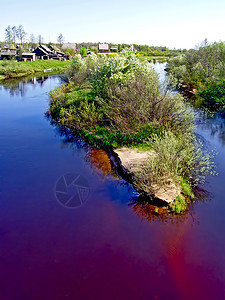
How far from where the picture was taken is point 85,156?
51.7 feet

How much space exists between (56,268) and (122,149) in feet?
27.1

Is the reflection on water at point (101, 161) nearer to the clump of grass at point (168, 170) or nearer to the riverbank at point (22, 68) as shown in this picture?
the clump of grass at point (168, 170)

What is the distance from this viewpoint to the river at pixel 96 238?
7703 millimetres

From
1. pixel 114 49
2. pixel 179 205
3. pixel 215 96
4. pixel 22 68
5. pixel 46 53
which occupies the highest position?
pixel 114 49

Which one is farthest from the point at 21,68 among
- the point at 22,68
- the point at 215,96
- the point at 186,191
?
the point at 186,191

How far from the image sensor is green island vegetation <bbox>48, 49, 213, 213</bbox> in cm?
1138

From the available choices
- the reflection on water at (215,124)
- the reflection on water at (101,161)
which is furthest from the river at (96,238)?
the reflection on water at (215,124)

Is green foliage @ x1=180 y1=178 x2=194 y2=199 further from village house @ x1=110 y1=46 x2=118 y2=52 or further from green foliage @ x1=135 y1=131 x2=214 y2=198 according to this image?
village house @ x1=110 y1=46 x2=118 y2=52

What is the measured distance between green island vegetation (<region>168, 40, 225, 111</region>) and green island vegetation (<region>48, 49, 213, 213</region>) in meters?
10.5

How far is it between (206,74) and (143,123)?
23.3 metres

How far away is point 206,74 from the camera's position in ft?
116

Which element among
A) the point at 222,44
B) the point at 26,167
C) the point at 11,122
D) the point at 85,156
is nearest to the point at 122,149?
the point at 85,156

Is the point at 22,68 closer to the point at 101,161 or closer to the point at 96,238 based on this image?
the point at 101,161

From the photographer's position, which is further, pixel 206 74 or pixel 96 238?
pixel 206 74
